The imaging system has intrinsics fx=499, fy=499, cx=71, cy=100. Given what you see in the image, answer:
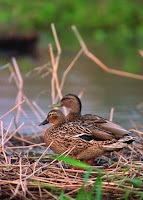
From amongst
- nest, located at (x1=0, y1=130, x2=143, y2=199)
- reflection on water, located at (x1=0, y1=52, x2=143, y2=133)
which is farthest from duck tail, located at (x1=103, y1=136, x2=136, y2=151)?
reflection on water, located at (x1=0, y1=52, x2=143, y2=133)

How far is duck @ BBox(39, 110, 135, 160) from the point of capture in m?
3.87

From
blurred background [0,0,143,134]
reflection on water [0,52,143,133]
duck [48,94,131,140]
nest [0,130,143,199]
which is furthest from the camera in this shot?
blurred background [0,0,143,134]

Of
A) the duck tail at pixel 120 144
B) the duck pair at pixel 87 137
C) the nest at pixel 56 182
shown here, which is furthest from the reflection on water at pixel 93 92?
the nest at pixel 56 182

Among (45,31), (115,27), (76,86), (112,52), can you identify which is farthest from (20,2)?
(76,86)

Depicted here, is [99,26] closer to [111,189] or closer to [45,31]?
[45,31]

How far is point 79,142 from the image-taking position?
3.92 meters

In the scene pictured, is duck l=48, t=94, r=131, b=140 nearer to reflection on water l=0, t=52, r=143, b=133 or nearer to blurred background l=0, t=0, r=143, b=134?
blurred background l=0, t=0, r=143, b=134

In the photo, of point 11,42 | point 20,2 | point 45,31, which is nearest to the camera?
point 11,42

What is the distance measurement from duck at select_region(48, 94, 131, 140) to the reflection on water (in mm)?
1074

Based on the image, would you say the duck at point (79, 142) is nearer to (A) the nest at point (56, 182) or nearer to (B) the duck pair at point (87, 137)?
(B) the duck pair at point (87, 137)

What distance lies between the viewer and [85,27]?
23562 millimetres

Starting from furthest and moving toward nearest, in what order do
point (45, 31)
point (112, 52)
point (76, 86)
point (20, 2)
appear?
1. point (20, 2)
2. point (45, 31)
3. point (112, 52)
4. point (76, 86)

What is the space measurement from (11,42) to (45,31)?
21.6 ft

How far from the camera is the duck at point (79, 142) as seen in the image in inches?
152
